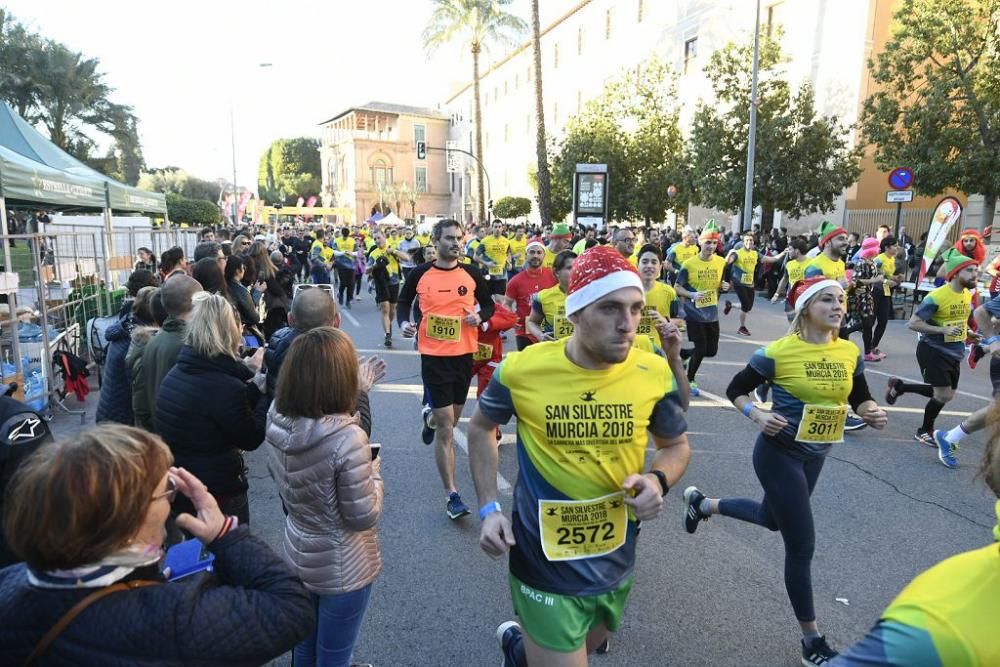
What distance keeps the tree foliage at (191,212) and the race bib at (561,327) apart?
129 feet

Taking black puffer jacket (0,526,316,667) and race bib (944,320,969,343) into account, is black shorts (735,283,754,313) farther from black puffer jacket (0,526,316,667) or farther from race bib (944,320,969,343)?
black puffer jacket (0,526,316,667)

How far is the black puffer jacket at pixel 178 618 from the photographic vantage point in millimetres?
1266

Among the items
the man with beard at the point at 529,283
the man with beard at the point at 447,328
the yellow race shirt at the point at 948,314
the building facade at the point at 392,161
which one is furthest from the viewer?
the building facade at the point at 392,161

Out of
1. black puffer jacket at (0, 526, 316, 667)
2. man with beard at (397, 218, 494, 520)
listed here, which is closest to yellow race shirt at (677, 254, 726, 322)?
man with beard at (397, 218, 494, 520)

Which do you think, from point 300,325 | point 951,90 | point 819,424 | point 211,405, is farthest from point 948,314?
point 951,90

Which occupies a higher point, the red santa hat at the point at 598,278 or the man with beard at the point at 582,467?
the red santa hat at the point at 598,278

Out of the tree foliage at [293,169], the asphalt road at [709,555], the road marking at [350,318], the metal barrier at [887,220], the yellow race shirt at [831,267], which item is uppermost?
the tree foliage at [293,169]

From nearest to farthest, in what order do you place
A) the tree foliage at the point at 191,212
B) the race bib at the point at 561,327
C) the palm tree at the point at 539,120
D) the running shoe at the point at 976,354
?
the race bib at the point at 561,327 → the running shoe at the point at 976,354 → the palm tree at the point at 539,120 → the tree foliage at the point at 191,212

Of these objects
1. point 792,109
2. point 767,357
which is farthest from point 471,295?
point 792,109

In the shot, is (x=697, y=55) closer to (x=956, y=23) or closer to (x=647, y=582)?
(x=956, y=23)

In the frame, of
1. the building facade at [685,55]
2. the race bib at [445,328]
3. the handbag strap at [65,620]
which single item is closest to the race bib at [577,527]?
the handbag strap at [65,620]

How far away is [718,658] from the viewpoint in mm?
3156

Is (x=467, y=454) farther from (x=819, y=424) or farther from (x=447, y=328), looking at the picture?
(x=819, y=424)

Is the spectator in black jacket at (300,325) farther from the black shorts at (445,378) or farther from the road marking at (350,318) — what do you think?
the road marking at (350,318)
